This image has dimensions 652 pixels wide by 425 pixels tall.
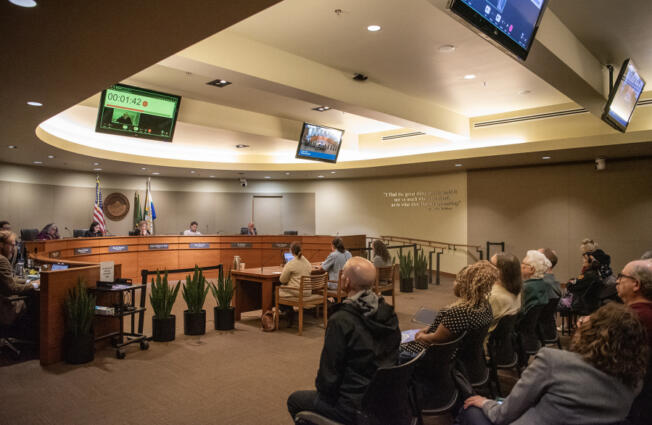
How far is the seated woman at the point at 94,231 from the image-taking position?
9.93m

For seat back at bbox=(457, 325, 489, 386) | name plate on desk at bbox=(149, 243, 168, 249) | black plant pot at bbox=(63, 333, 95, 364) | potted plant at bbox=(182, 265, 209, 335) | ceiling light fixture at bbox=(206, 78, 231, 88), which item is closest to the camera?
seat back at bbox=(457, 325, 489, 386)

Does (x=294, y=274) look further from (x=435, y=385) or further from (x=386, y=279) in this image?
(x=435, y=385)

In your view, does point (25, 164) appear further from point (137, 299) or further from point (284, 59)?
point (284, 59)

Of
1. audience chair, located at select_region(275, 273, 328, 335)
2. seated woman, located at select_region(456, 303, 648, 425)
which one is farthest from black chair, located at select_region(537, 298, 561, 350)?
audience chair, located at select_region(275, 273, 328, 335)

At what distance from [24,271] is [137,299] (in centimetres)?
255

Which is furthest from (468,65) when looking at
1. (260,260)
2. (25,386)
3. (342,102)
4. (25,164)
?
(25,164)

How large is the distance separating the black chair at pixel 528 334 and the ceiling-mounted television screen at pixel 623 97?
110 inches

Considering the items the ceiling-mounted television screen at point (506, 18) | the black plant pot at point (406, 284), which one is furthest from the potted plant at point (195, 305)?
the black plant pot at point (406, 284)

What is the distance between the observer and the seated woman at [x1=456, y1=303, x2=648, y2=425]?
1646mm

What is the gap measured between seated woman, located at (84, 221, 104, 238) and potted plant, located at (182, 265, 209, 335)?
5416 millimetres

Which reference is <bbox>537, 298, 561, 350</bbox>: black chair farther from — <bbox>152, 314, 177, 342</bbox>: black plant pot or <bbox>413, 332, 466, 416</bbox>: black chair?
<bbox>152, 314, 177, 342</bbox>: black plant pot

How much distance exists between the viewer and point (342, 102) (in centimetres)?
627

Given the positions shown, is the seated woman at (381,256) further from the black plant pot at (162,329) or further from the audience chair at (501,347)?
the audience chair at (501,347)

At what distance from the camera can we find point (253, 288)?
7156 millimetres
